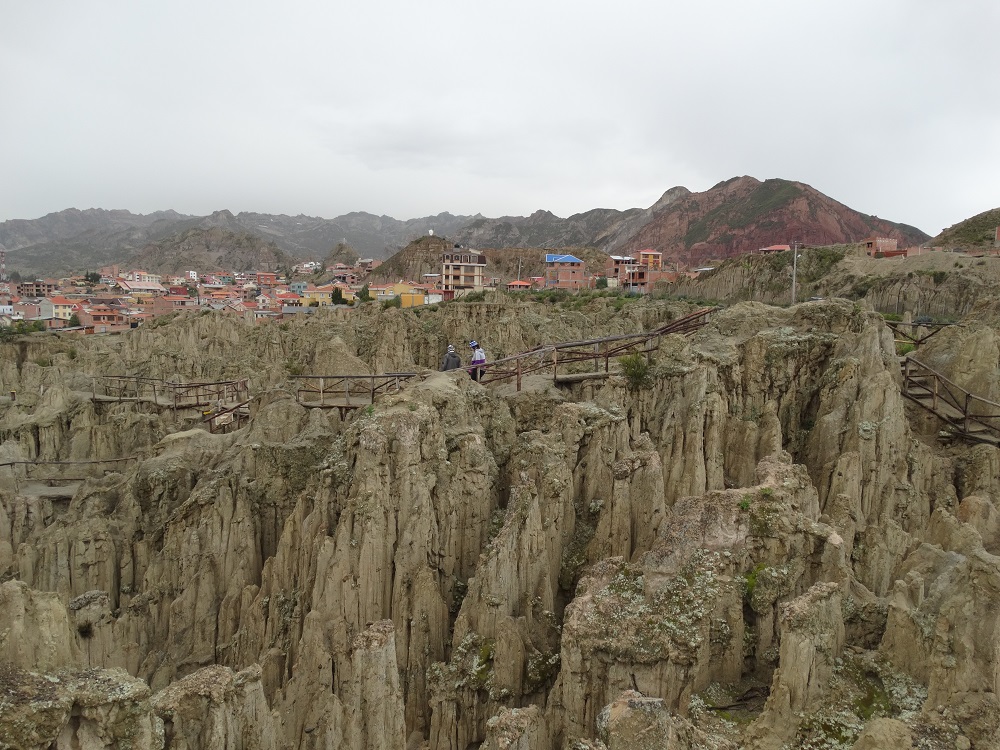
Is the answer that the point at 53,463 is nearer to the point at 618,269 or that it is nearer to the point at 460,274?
the point at 460,274

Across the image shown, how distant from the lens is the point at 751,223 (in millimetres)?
137500

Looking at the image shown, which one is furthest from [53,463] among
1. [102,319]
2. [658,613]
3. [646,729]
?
[102,319]

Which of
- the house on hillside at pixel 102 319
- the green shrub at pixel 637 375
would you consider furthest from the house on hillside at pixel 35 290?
the green shrub at pixel 637 375

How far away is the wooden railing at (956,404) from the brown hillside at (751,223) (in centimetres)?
11640

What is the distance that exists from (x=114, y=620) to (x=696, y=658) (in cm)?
1316

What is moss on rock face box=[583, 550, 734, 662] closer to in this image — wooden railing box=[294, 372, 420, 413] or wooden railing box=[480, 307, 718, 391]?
wooden railing box=[480, 307, 718, 391]

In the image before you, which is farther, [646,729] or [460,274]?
[460,274]

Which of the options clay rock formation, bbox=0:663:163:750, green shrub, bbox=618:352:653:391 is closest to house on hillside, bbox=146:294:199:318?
green shrub, bbox=618:352:653:391

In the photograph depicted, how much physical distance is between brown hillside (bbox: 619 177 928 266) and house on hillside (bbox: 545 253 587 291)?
145 feet

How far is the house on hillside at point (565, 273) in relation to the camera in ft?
316

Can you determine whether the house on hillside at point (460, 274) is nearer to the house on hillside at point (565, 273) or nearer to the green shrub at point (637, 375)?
the house on hillside at point (565, 273)

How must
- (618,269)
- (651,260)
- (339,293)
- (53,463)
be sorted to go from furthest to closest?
(651,260) → (618,269) → (339,293) → (53,463)

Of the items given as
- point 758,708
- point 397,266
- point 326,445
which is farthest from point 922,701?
point 397,266

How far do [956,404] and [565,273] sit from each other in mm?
83424
